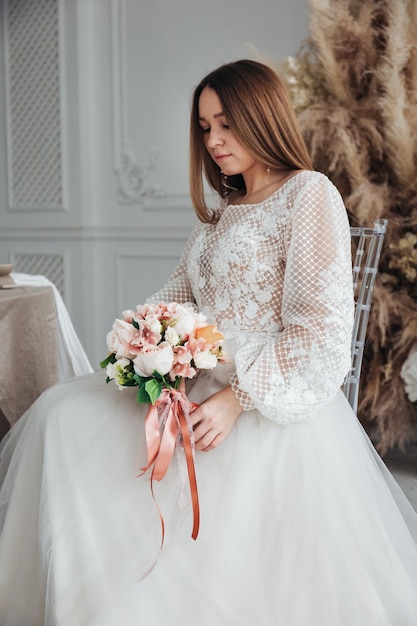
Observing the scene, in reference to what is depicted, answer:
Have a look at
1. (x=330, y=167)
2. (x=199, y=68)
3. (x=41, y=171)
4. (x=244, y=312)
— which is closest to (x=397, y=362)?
(x=330, y=167)

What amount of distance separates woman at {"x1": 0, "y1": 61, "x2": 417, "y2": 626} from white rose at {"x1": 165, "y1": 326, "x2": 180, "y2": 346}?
16 centimetres

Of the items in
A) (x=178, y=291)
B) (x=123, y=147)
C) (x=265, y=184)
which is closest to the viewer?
(x=265, y=184)

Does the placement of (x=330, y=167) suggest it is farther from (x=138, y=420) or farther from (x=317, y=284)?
(x=138, y=420)

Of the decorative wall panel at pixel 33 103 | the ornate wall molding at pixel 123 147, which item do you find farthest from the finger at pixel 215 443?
the decorative wall panel at pixel 33 103

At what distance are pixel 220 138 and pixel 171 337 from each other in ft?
1.86

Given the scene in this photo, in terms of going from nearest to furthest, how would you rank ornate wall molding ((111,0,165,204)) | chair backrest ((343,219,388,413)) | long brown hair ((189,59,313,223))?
A: long brown hair ((189,59,313,223)), chair backrest ((343,219,388,413)), ornate wall molding ((111,0,165,204))

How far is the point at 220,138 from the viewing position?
5.35 ft

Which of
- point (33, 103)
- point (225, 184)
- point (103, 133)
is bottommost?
point (225, 184)

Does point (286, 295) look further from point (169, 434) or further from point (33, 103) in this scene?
point (33, 103)

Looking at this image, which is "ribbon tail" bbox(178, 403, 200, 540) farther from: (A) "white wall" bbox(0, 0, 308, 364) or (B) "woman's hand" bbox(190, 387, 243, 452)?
(A) "white wall" bbox(0, 0, 308, 364)

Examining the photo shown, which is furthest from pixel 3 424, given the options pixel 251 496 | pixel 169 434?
pixel 251 496

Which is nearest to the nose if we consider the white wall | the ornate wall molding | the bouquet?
the bouquet

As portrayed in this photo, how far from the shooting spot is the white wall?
12.1ft

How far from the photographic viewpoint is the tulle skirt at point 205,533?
49.9 inches
